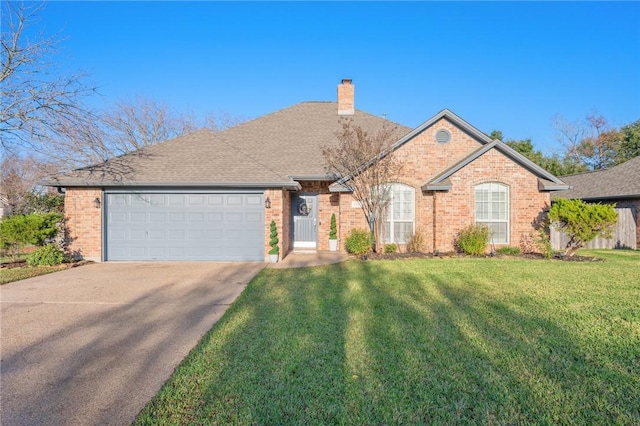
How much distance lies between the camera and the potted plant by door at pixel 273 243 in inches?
428

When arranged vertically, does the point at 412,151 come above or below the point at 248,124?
below

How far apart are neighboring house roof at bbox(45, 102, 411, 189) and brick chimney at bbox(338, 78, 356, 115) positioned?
16.8 inches

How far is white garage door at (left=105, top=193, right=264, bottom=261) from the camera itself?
37.2ft

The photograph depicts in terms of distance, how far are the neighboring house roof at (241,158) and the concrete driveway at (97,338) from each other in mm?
3304

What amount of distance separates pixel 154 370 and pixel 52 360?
1.36m

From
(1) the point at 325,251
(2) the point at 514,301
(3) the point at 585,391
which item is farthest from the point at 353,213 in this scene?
(3) the point at 585,391

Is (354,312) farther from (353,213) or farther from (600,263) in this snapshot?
(600,263)

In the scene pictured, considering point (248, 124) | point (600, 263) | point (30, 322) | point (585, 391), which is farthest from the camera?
point (248, 124)

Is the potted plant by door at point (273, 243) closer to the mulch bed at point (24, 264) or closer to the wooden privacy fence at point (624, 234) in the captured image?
the mulch bed at point (24, 264)

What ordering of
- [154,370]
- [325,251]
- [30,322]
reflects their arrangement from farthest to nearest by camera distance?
[325,251] < [30,322] < [154,370]

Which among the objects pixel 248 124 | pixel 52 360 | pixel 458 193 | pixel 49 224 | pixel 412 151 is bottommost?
pixel 52 360

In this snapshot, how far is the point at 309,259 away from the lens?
37.5 ft

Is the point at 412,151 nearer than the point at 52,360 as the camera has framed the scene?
No

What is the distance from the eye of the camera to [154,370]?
3746 mm
